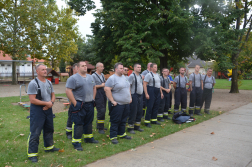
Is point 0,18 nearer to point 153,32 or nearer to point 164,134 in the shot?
point 153,32

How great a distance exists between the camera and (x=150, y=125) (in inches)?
281

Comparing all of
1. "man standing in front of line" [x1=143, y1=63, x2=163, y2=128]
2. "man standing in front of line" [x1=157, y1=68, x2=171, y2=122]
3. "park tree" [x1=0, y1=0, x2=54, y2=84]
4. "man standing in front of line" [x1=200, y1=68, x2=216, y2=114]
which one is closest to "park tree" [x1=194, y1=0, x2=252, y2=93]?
"man standing in front of line" [x1=200, y1=68, x2=216, y2=114]

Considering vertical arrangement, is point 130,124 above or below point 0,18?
below

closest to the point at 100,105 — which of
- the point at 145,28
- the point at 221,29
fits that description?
the point at 145,28

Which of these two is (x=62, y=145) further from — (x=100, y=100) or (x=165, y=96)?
(x=165, y=96)

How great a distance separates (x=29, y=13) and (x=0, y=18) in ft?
10.8

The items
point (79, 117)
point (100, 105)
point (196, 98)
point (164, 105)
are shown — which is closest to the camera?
point (79, 117)

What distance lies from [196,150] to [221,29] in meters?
12.7

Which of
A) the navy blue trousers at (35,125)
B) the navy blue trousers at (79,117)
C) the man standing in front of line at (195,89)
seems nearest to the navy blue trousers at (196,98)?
the man standing in front of line at (195,89)

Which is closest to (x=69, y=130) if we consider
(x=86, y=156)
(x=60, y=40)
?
(x=86, y=156)

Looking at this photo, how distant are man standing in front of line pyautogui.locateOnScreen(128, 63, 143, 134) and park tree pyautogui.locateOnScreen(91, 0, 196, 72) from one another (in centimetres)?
772

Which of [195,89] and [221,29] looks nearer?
[195,89]

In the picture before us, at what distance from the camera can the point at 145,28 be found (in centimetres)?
1491

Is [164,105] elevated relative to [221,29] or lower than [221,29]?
lower
